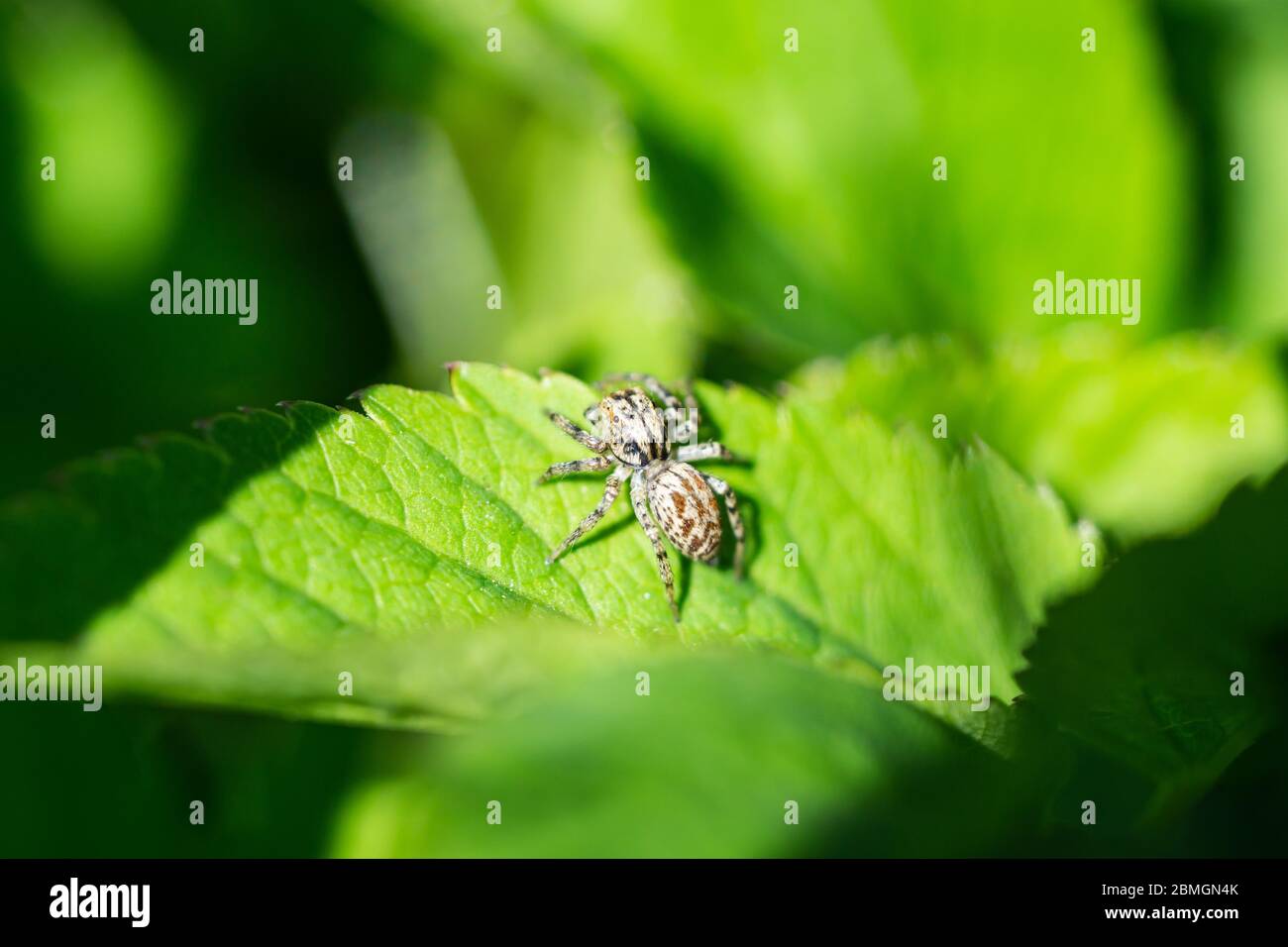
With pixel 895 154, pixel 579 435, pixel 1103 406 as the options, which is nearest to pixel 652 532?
pixel 579 435

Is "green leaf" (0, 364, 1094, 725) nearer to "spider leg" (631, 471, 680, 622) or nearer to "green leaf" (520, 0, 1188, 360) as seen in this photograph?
"spider leg" (631, 471, 680, 622)

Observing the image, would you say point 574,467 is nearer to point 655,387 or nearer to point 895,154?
point 655,387

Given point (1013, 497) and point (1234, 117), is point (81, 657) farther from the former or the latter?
point (1234, 117)

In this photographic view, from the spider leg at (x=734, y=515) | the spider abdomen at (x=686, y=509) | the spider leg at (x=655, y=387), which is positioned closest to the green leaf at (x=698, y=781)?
the spider leg at (x=734, y=515)

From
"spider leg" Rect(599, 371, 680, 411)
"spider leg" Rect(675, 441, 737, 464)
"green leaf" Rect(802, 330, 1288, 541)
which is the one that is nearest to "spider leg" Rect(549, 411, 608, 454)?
"spider leg" Rect(675, 441, 737, 464)

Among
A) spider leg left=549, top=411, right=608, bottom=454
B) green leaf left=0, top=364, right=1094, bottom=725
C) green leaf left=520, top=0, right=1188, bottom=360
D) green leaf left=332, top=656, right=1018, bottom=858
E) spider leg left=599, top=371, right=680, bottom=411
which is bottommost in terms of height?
green leaf left=332, top=656, right=1018, bottom=858

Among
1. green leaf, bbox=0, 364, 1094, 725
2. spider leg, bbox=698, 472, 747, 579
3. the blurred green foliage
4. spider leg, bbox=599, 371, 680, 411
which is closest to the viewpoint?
the blurred green foliage
